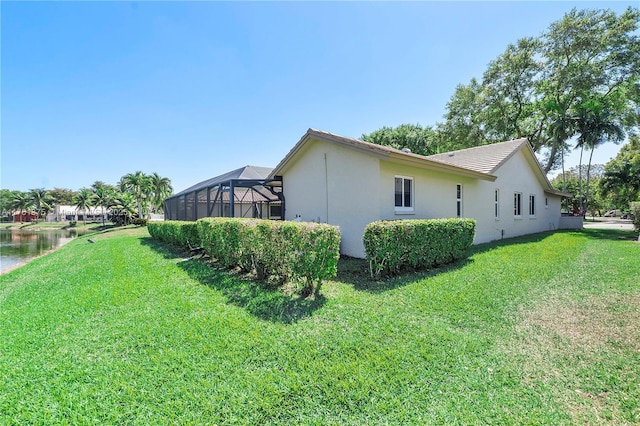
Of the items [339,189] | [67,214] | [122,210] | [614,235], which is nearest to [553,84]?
[614,235]

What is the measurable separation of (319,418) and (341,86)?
1643 cm

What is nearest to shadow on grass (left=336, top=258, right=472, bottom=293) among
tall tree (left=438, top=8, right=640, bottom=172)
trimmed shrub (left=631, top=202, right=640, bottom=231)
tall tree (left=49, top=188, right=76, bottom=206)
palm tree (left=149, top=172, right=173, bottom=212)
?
trimmed shrub (left=631, top=202, right=640, bottom=231)

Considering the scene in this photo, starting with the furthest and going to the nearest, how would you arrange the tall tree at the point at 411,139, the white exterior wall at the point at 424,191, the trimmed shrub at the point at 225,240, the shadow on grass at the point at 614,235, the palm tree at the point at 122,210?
the palm tree at the point at 122,210 → the tall tree at the point at 411,139 → the shadow on grass at the point at 614,235 → the white exterior wall at the point at 424,191 → the trimmed shrub at the point at 225,240

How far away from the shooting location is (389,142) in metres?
32.3

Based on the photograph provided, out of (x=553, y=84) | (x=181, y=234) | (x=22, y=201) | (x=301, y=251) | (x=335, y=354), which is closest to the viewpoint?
(x=335, y=354)

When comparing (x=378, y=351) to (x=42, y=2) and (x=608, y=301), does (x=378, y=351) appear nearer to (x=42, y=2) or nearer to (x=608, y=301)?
(x=608, y=301)

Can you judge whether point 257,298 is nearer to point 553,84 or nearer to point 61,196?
point 553,84

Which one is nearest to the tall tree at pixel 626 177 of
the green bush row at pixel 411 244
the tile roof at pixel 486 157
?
the tile roof at pixel 486 157

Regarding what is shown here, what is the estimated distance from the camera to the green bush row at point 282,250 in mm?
5598

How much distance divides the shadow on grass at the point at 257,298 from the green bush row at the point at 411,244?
A: 1974 mm

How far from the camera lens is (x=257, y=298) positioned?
572 cm

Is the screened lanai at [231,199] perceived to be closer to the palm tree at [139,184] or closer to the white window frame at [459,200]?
the white window frame at [459,200]

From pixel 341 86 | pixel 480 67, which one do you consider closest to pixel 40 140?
pixel 341 86

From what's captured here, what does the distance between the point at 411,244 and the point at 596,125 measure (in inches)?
967
